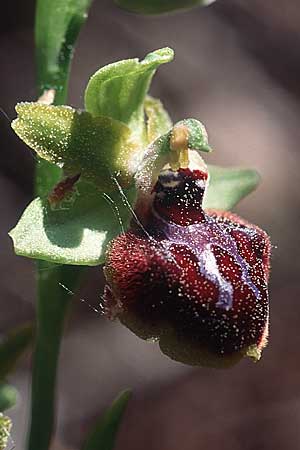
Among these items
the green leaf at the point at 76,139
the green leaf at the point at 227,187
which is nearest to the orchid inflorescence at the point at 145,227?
the green leaf at the point at 76,139

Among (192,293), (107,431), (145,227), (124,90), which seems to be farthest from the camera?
(107,431)

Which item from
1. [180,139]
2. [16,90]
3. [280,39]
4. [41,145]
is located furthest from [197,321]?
[280,39]

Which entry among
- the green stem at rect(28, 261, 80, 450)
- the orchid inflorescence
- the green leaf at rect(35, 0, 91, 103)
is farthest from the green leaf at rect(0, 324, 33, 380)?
the green leaf at rect(35, 0, 91, 103)

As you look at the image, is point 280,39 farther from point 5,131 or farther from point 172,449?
point 172,449

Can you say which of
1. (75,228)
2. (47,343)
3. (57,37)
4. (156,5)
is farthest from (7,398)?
(156,5)

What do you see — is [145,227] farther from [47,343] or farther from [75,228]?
[47,343]

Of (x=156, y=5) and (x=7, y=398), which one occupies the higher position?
(x=156, y=5)
